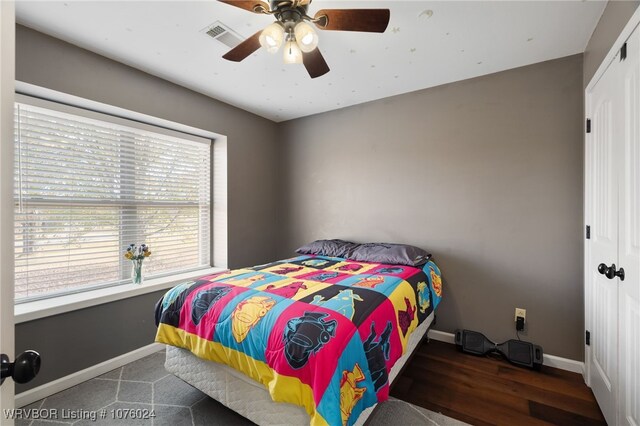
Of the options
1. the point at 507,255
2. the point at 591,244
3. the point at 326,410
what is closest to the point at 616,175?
the point at 591,244

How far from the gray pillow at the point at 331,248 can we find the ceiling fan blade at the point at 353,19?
6.60 ft

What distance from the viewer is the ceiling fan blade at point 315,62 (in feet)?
5.93

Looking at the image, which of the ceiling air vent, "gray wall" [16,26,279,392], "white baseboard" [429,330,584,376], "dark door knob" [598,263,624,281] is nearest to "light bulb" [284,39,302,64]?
the ceiling air vent

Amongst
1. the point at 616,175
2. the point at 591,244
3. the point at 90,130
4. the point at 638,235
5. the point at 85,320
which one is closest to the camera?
the point at 638,235

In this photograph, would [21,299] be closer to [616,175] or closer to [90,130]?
[90,130]

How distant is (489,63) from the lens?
94.7 inches

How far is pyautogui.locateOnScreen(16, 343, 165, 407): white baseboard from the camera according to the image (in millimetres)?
1875

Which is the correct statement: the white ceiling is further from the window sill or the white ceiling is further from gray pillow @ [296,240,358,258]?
the window sill

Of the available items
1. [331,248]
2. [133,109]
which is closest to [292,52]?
[133,109]

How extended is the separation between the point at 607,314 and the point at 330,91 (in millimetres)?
2838

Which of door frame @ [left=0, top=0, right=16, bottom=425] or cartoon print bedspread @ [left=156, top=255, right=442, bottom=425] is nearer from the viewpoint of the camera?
door frame @ [left=0, top=0, right=16, bottom=425]

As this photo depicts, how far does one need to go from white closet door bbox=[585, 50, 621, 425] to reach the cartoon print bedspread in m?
1.06

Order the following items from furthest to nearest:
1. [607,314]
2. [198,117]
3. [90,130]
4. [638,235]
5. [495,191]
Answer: [198,117], [495,191], [90,130], [607,314], [638,235]

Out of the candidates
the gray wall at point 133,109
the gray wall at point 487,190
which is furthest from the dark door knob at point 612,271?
the gray wall at point 133,109
